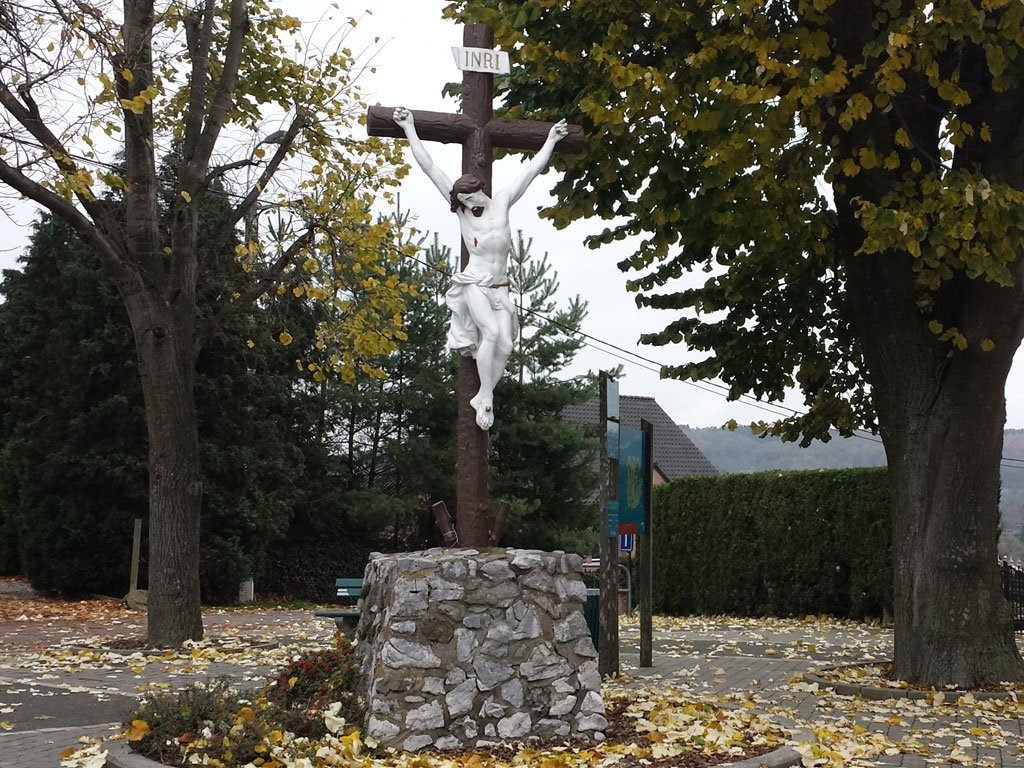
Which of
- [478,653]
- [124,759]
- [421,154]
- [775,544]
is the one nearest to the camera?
[124,759]

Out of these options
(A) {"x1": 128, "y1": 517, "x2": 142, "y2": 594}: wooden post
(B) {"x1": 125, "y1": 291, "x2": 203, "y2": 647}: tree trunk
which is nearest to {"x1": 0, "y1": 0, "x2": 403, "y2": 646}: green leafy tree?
(B) {"x1": 125, "y1": 291, "x2": 203, "y2": 647}: tree trunk

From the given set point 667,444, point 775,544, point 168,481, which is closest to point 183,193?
point 168,481

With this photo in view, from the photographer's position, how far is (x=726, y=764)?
580cm

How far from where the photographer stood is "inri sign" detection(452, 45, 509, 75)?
723 centimetres

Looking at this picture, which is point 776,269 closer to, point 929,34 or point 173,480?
point 929,34

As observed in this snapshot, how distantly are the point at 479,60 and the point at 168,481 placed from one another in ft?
21.2

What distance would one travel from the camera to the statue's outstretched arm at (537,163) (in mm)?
7266

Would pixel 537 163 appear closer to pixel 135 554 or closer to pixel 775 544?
pixel 775 544

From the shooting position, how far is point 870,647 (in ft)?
40.8

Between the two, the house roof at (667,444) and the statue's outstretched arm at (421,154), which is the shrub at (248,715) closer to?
the statue's outstretched arm at (421,154)

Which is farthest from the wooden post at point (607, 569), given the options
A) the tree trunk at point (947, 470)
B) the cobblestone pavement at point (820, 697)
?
the tree trunk at point (947, 470)

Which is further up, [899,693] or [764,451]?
[764,451]

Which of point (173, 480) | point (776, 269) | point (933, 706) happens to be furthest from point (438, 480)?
point (933, 706)

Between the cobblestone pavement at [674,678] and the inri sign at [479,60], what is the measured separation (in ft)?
15.3
